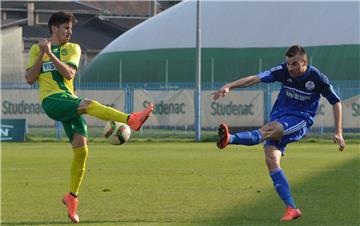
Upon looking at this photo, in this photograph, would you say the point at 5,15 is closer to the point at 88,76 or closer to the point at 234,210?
the point at 88,76

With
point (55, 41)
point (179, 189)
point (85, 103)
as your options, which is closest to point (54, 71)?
point (55, 41)

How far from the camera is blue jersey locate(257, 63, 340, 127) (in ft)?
37.2

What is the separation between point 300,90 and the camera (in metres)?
11.4

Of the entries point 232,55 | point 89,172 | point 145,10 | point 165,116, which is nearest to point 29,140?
point 165,116

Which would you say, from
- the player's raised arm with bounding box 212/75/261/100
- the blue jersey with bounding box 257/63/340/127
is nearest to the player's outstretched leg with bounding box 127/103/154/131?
the player's raised arm with bounding box 212/75/261/100

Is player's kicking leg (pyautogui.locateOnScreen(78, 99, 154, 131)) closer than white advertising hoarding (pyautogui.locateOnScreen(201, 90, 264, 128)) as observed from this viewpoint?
Yes

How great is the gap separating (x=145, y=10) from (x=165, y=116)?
86.2 meters

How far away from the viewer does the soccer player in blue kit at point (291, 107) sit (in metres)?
11.2

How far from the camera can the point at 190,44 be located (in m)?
60.7

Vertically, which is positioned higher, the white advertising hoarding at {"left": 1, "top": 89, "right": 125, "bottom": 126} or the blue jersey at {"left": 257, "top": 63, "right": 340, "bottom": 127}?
the blue jersey at {"left": 257, "top": 63, "right": 340, "bottom": 127}

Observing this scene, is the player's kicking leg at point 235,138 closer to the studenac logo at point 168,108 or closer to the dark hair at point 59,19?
the dark hair at point 59,19

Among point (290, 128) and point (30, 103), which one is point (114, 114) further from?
point (30, 103)

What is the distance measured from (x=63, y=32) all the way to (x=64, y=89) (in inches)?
25.2

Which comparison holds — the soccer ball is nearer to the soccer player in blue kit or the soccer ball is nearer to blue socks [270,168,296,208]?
the soccer player in blue kit
